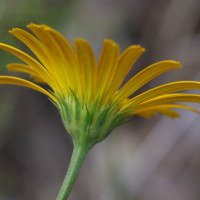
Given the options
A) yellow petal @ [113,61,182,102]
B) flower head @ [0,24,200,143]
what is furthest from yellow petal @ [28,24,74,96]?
yellow petal @ [113,61,182,102]

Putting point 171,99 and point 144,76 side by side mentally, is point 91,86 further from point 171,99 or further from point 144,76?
point 171,99

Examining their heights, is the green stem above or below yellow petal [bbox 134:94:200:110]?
below

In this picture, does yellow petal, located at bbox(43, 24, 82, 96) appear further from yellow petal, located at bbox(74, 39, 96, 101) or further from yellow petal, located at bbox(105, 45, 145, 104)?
yellow petal, located at bbox(105, 45, 145, 104)

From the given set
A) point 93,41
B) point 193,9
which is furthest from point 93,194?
point 193,9

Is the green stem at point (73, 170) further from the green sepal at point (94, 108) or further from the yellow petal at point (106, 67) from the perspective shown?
the yellow petal at point (106, 67)

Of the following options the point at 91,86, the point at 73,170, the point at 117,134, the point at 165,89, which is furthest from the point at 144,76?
the point at 117,134

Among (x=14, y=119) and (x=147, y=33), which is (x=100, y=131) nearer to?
(x=14, y=119)
